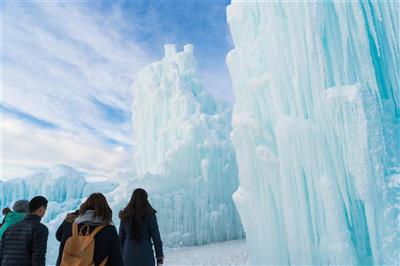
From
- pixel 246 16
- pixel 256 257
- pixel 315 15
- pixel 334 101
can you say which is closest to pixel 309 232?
pixel 256 257

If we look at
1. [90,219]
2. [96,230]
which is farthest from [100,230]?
[90,219]

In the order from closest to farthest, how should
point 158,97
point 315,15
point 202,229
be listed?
point 315,15 → point 202,229 → point 158,97

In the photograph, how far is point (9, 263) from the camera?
361 cm

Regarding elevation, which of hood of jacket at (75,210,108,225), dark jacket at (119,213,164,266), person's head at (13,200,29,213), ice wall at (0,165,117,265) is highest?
ice wall at (0,165,117,265)

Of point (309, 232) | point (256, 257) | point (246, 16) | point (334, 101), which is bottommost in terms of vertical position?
point (256, 257)

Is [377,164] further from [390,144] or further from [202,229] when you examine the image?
[202,229]

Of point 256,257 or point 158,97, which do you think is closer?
point 256,257

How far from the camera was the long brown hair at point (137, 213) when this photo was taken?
13.7ft

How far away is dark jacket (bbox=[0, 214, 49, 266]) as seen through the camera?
142 inches

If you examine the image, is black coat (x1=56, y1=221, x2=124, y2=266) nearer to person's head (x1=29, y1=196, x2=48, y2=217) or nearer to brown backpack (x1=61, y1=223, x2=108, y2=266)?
brown backpack (x1=61, y1=223, x2=108, y2=266)

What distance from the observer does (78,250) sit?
2865 mm

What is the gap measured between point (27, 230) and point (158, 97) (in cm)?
2359

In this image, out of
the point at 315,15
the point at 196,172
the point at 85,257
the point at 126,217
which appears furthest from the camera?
the point at 196,172

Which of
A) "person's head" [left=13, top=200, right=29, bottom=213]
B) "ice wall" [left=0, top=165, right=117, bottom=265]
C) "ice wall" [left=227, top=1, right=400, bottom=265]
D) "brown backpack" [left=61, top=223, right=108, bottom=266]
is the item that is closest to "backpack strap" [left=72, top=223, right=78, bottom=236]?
"brown backpack" [left=61, top=223, right=108, bottom=266]
